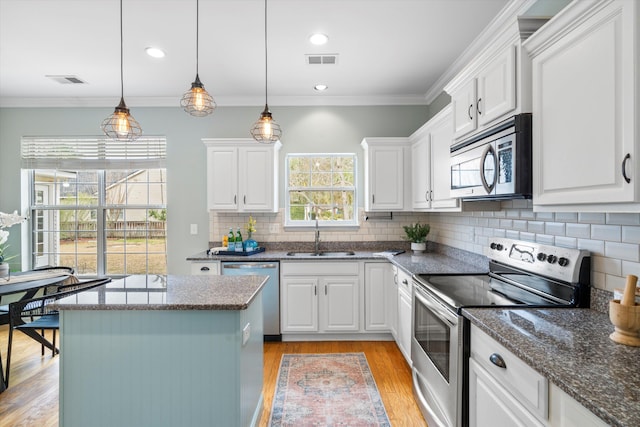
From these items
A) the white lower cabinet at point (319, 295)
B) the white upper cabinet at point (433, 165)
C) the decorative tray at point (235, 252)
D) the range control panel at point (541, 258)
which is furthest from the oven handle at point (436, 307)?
the decorative tray at point (235, 252)

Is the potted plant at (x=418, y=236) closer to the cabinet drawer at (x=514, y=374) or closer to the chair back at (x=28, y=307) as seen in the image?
the cabinet drawer at (x=514, y=374)

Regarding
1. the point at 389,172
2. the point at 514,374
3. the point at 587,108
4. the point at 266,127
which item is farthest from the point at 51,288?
the point at 587,108

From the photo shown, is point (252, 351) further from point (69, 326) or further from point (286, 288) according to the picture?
point (286, 288)

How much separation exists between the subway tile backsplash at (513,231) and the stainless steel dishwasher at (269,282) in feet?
2.21

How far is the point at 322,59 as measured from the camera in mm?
3098

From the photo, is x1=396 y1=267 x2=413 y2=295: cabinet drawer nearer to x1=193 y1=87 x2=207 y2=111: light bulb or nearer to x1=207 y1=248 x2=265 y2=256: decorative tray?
x1=207 y1=248 x2=265 y2=256: decorative tray

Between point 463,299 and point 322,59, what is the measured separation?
2.42 meters

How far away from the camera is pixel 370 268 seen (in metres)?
3.46

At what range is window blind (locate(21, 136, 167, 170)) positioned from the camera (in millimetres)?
4137

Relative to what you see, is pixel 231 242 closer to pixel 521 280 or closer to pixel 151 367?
pixel 151 367

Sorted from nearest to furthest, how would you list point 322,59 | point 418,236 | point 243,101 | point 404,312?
point 404,312
point 322,59
point 418,236
point 243,101

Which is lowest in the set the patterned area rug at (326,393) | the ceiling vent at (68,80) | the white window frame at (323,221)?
the patterned area rug at (326,393)

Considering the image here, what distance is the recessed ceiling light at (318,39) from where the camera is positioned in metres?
2.69

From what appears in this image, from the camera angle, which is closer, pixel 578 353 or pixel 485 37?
pixel 578 353
